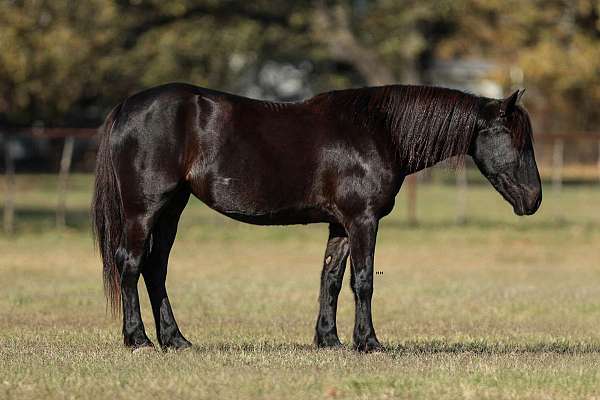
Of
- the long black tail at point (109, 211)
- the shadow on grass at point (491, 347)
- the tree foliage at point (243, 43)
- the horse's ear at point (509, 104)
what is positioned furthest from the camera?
the tree foliage at point (243, 43)

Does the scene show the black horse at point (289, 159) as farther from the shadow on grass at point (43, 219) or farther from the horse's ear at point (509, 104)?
the shadow on grass at point (43, 219)

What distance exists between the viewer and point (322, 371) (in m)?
7.73

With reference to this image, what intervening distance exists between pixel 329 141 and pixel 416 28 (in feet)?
107

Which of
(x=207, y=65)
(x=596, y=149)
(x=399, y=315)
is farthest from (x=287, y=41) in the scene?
(x=399, y=315)

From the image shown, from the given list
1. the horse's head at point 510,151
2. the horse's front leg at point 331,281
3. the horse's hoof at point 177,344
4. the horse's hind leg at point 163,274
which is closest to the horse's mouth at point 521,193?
the horse's head at point 510,151

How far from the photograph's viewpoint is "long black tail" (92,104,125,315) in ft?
29.3

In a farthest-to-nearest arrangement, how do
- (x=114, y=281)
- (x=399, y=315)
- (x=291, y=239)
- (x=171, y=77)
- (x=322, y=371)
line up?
(x=171, y=77) → (x=291, y=239) → (x=399, y=315) → (x=114, y=281) → (x=322, y=371)

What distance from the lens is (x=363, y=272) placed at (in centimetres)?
→ 873

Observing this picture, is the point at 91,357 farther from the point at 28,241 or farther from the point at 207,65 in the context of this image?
the point at 207,65

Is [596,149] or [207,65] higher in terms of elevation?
[207,65]

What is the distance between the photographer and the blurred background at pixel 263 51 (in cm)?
3534

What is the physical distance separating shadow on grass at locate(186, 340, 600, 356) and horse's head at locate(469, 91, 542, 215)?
124 centimetres

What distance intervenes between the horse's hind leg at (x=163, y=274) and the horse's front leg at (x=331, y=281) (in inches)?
41.6

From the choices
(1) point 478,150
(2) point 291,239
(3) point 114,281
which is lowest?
(2) point 291,239
